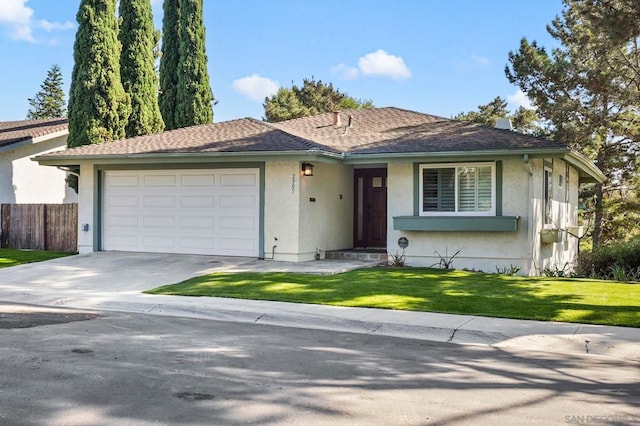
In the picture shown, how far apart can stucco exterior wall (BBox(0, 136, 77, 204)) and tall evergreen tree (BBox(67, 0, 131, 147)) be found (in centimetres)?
247

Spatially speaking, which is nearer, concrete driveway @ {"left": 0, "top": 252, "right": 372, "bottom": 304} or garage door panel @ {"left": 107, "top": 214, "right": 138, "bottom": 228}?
concrete driveway @ {"left": 0, "top": 252, "right": 372, "bottom": 304}

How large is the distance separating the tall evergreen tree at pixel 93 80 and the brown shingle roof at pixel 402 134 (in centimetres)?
728

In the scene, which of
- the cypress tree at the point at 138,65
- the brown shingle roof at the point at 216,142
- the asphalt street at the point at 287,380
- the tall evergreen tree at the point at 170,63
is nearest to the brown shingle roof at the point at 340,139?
the brown shingle roof at the point at 216,142

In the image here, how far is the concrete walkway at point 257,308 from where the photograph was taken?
8352 millimetres

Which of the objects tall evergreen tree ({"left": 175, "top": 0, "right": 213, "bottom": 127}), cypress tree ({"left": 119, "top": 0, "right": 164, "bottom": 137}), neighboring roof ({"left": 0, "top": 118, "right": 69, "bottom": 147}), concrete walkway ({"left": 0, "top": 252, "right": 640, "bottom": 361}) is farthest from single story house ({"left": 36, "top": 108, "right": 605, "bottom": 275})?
tall evergreen tree ({"left": 175, "top": 0, "right": 213, "bottom": 127})

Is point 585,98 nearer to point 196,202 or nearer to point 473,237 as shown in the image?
point 473,237

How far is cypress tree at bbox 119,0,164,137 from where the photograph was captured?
83.8 ft

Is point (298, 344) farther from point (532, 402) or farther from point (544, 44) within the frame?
point (544, 44)

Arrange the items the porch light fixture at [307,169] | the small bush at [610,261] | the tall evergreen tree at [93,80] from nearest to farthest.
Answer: the porch light fixture at [307,169]
the small bush at [610,261]
the tall evergreen tree at [93,80]

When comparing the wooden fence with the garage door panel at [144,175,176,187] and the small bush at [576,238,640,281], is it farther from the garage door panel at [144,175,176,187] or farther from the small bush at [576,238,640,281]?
the small bush at [576,238,640,281]

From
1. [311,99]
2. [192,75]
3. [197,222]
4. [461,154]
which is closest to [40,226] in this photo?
[197,222]

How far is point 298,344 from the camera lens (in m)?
7.81

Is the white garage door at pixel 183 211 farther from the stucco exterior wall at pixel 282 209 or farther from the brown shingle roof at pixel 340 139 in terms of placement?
the brown shingle roof at pixel 340 139

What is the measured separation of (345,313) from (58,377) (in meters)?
4.96
